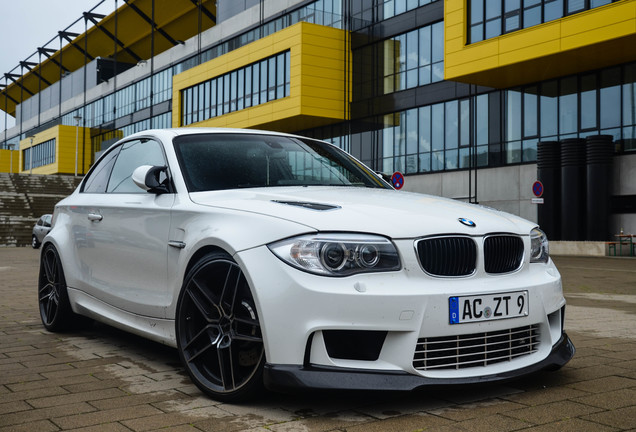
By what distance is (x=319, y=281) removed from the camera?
322cm

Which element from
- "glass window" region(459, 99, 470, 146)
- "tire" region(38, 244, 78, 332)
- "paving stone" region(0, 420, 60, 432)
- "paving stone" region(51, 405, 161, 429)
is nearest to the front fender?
"paving stone" region(51, 405, 161, 429)

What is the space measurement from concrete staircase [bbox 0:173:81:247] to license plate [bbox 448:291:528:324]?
1244 inches

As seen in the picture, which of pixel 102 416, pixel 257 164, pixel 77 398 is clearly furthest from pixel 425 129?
pixel 102 416

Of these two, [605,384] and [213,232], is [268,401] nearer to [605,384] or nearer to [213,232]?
[213,232]

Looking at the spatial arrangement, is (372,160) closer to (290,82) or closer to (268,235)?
(290,82)

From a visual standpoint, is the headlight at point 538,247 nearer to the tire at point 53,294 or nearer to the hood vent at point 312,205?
the hood vent at point 312,205

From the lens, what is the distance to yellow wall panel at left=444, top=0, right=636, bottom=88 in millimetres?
22734

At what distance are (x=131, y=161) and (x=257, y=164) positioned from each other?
4.07 ft

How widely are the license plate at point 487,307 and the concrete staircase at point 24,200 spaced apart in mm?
31589

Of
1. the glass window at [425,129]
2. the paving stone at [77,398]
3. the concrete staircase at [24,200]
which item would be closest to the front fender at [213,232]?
the paving stone at [77,398]

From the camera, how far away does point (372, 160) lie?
36.0 m

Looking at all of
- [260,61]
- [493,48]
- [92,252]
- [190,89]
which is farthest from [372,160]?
[92,252]

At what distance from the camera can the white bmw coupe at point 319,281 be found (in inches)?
128

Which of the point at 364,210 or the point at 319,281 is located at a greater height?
the point at 364,210
